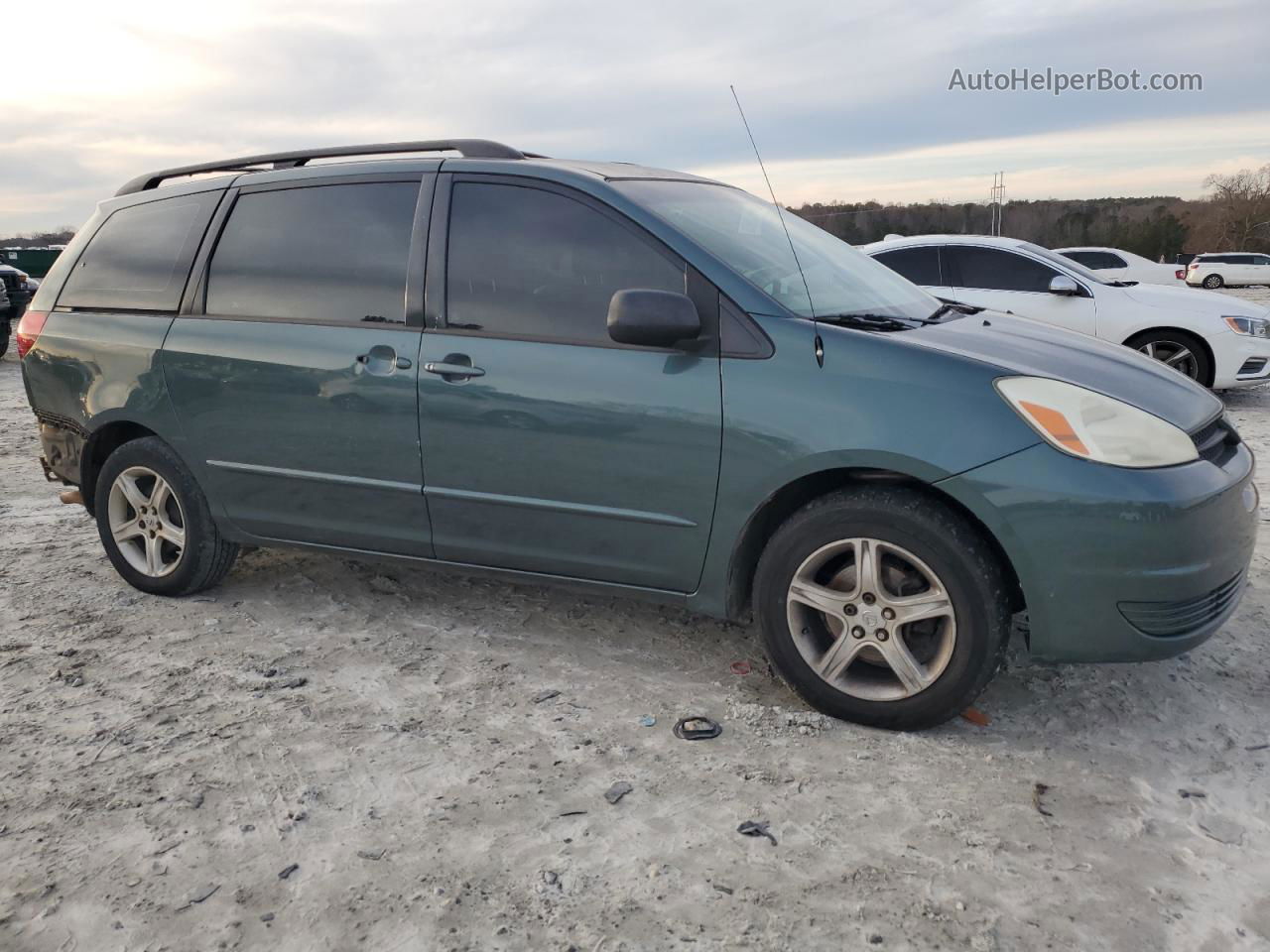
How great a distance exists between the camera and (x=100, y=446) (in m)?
4.54

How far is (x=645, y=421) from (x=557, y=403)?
0.32 m

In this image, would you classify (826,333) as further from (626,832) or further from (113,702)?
(113,702)

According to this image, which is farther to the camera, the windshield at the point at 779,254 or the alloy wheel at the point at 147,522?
the alloy wheel at the point at 147,522

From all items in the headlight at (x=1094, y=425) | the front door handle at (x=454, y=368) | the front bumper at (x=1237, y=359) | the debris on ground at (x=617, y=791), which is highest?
the front door handle at (x=454, y=368)

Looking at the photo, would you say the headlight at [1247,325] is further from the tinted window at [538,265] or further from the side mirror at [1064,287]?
the tinted window at [538,265]

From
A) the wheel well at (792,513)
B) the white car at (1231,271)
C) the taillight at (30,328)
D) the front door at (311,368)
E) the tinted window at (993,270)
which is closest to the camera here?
the wheel well at (792,513)

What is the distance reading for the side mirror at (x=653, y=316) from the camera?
10.2 feet

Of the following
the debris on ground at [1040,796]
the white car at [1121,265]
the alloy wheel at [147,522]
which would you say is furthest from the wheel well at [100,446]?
the white car at [1121,265]

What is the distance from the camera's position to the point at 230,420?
403 centimetres

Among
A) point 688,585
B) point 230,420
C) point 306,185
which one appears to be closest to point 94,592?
point 230,420

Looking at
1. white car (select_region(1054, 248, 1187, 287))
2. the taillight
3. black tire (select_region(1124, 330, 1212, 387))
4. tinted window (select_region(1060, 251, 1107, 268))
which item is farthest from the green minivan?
white car (select_region(1054, 248, 1187, 287))

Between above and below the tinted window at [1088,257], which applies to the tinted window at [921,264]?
above

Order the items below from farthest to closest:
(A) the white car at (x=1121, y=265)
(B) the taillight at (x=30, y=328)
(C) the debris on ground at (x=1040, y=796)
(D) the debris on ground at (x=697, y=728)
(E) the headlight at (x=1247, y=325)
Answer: (A) the white car at (x=1121, y=265), (E) the headlight at (x=1247, y=325), (B) the taillight at (x=30, y=328), (D) the debris on ground at (x=697, y=728), (C) the debris on ground at (x=1040, y=796)

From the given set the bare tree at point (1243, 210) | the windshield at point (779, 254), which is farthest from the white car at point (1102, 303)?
the bare tree at point (1243, 210)
